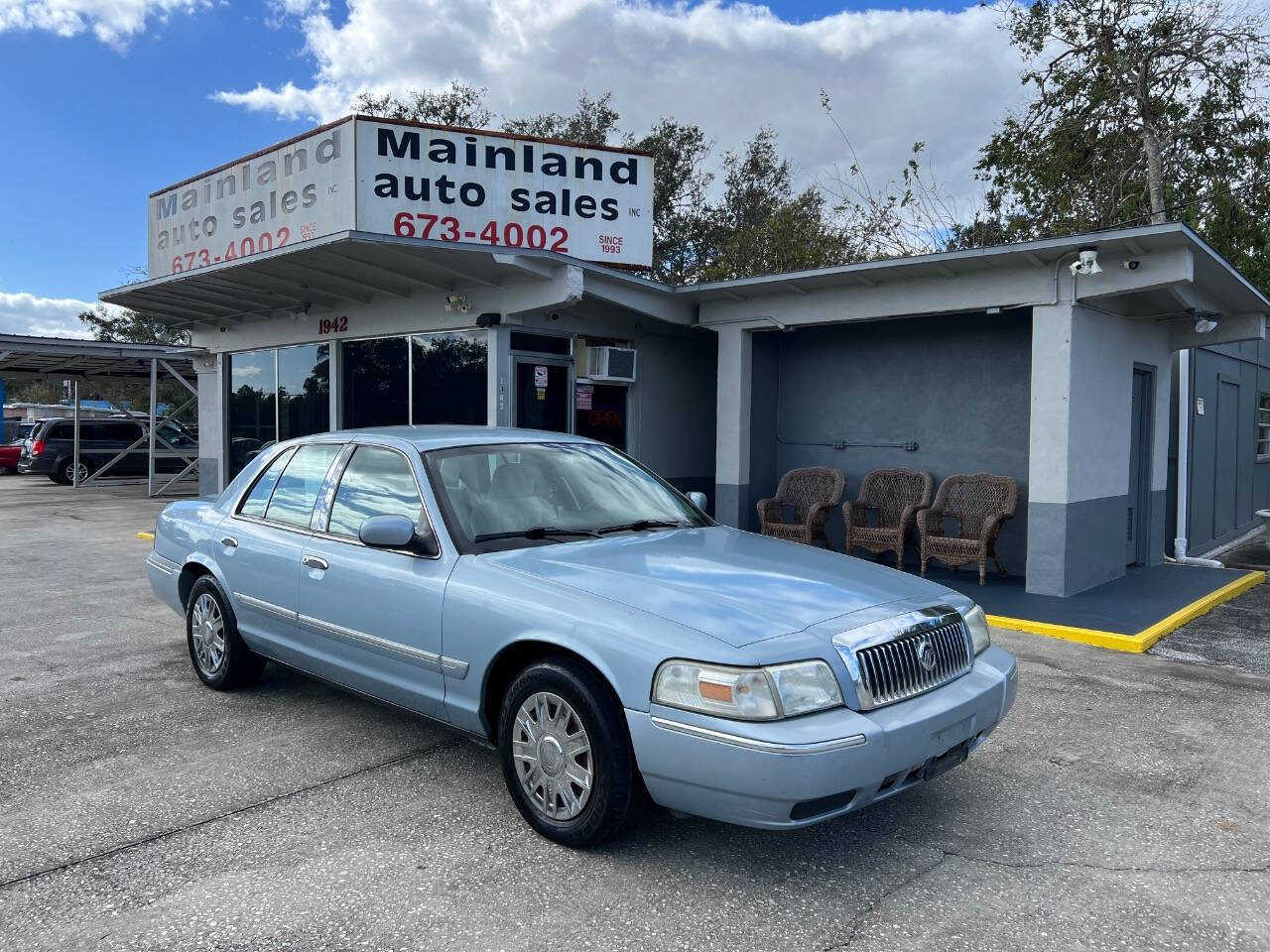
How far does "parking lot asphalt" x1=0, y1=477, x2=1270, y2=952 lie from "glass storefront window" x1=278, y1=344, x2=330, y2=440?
7.78m

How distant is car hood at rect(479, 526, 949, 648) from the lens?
3.33 meters

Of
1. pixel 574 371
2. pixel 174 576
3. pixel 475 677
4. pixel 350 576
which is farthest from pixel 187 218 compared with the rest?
pixel 475 677

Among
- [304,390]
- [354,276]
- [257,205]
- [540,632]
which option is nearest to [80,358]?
[304,390]

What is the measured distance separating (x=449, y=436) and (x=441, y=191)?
7326mm

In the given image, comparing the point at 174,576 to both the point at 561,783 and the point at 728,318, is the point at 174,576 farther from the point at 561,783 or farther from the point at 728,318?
the point at 728,318

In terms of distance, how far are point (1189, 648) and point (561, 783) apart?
562 cm

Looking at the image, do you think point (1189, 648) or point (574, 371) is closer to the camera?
point (1189, 648)

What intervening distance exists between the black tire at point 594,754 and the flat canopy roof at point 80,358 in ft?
46.8

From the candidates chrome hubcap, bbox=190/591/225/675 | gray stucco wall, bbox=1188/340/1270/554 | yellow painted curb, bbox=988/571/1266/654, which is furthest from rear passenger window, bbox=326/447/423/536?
gray stucco wall, bbox=1188/340/1270/554

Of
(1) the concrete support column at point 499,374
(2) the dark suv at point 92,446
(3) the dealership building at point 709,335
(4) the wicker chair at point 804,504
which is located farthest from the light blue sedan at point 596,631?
(2) the dark suv at point 92,446

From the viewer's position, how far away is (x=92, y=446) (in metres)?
24.5

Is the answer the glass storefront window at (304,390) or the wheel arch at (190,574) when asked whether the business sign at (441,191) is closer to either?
the glass storefront window at (304,390)

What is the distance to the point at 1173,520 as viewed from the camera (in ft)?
39.4

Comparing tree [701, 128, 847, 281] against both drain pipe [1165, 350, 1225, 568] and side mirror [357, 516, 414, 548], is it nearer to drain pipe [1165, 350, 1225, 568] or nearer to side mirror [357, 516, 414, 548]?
drain pipe [1165, 350, 1225, 568]
